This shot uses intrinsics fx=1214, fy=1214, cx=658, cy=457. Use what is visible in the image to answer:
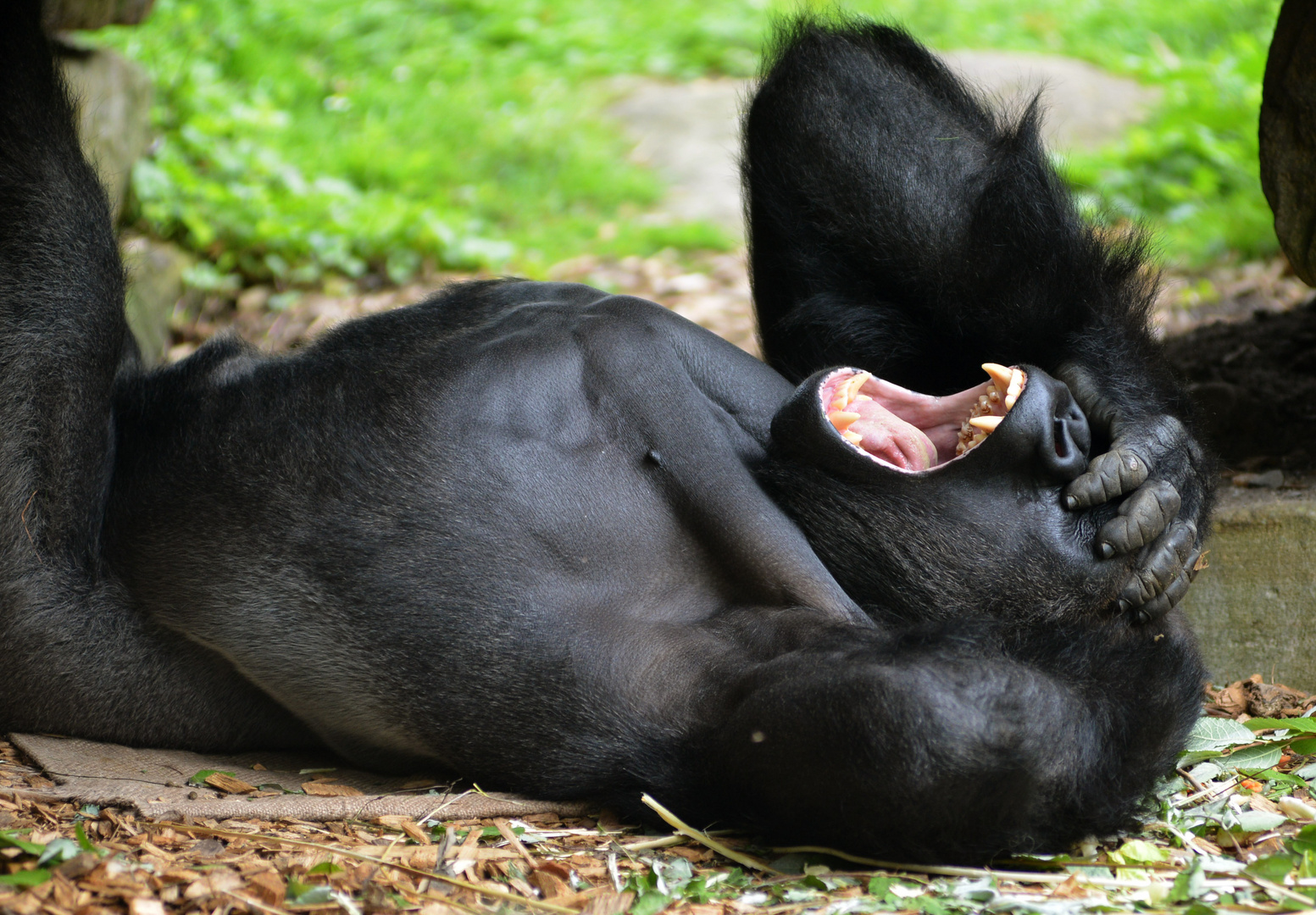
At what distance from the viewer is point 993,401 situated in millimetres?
2076

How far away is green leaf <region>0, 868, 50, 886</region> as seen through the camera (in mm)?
1423

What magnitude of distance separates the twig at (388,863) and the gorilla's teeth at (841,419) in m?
0.91

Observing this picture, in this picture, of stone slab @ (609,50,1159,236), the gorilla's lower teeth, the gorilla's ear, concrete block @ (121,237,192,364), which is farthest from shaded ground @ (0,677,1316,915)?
stone slab @ (609,50,1159,236)

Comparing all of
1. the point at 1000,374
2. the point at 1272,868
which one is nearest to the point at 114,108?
the point at 1000,374

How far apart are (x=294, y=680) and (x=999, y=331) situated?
1388 mm

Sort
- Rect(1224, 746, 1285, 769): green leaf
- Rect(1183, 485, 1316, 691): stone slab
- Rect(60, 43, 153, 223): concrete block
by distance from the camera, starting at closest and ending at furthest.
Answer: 1. Rect(1224, 746, 1285, 769): green leaf
2. Rect(1183, 485, 1316, 691): stone slab
3. Rect(60, 43, 153, 223): concrete block

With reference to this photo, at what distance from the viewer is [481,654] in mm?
1843

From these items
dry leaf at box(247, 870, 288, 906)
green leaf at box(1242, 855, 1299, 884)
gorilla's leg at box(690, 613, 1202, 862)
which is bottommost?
dry leaf at box(247, 870, 288, 906)

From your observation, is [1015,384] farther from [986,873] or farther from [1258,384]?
[1258,384]

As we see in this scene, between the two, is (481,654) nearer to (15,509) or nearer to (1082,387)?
(15,509)

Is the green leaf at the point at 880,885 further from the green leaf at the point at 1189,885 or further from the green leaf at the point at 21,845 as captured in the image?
the green leaf at the point at 21,845

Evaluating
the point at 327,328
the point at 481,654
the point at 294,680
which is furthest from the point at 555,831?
the point at 327,328

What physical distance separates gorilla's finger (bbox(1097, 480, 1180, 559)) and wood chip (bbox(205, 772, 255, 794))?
1412 mm

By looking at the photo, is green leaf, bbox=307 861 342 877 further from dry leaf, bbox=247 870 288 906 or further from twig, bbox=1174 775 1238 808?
twig, bbox=1174 775 1238 808
